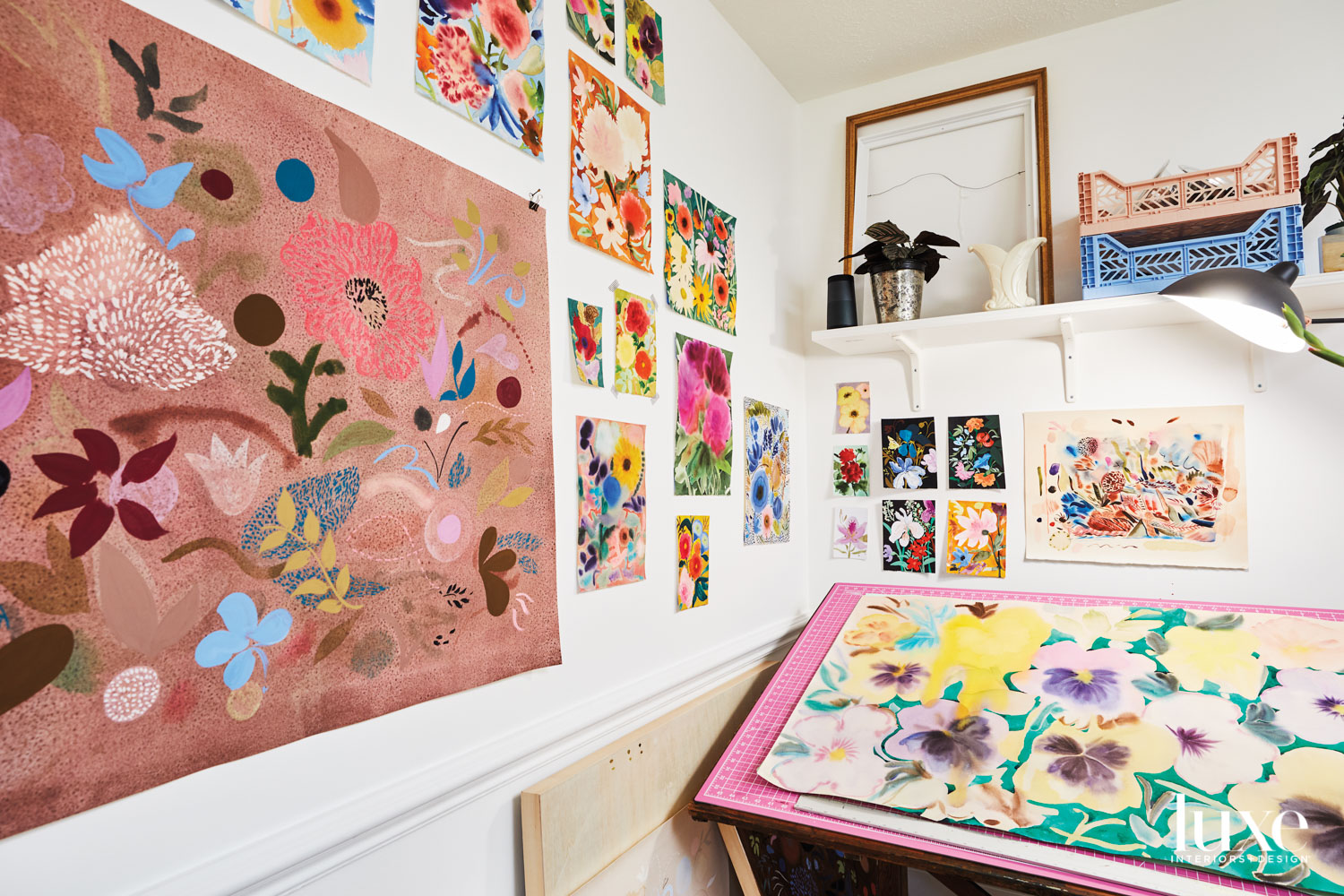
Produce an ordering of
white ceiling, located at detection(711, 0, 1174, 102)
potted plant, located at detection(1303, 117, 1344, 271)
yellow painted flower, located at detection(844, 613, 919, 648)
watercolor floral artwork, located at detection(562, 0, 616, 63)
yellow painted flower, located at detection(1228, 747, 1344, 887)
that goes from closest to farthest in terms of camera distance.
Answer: yellow painted flower, located at detection(1228, 747, 1344, 887), watercolor floral artwork, located at detection(562, 0, 616, 63), potted plant, located at detection(1303, 117, 1344, 271), yellow painted flower, located at detection(844, 613, 919, 648), white ceiling, located at detection(711, 0, 1174, 102)

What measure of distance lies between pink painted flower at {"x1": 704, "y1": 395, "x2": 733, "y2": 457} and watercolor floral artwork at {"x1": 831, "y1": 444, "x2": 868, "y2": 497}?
53 centimetres

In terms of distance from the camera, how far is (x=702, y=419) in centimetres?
166

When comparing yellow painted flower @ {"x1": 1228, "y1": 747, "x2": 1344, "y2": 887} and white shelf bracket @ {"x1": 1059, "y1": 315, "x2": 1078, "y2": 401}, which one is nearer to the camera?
yellow painted flower @ {"x1": 1228, "y1": 747, "x2": 1344, "y2": 887}

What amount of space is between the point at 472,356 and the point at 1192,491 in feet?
5.63

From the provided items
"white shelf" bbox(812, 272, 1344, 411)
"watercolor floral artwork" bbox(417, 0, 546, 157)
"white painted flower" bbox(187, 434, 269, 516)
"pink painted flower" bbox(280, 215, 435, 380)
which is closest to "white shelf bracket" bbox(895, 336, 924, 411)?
"white shelf" bbox(812, 272, 1344, 411)

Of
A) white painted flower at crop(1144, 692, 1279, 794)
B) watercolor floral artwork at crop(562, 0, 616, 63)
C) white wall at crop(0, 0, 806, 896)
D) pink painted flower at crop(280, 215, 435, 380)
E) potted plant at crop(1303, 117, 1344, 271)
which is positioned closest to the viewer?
white wall at crop(0, 0, 806, 896)

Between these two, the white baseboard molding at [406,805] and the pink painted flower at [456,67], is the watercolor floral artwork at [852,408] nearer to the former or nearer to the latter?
the white baseboard molding at [406,805]

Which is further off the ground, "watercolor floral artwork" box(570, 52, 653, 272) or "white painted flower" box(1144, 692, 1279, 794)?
"watercolor floral artwork" box(570, 52, 653, 272)

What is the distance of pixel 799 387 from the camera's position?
87.8 inches

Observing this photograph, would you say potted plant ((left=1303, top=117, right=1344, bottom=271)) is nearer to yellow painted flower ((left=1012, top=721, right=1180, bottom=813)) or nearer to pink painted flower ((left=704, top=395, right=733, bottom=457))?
yellow painted flower ((left=1012, top=721, right=1180, bottom=813))

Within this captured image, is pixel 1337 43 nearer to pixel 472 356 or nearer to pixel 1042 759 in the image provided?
pixel 1042 759

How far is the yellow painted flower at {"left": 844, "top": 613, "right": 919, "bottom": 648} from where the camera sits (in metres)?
1.57

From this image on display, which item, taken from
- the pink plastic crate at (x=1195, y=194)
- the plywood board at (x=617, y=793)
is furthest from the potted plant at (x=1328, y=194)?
the plywood board at (x=617, y=793)

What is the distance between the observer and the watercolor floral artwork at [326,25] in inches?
31.9
